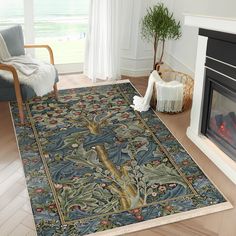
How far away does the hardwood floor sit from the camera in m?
2.16

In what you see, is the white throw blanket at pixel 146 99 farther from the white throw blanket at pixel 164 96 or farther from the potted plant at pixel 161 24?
the potted plant at pixel 161 24

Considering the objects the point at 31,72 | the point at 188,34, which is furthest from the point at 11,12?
the point at 188,34

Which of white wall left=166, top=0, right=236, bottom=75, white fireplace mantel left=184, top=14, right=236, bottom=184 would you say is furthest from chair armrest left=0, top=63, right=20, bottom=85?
white wall left=166, top=0, right=236, bottom=75

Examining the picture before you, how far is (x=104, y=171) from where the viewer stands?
270cm

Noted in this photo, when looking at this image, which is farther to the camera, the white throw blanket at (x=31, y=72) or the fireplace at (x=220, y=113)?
the white throw blanket at (x=31, y=72)

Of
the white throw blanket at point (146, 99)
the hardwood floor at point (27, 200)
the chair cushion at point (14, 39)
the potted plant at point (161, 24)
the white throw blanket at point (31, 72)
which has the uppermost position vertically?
the potted plant at point (161, 24)

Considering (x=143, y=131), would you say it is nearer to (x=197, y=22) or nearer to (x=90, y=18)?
(x=197, y=22)

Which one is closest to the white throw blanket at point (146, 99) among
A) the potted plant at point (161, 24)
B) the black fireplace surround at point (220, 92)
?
the potted plant at point (161, 24)

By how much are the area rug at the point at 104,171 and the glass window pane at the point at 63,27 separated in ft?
3.66

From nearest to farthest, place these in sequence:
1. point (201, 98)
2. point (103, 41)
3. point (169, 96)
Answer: point (201, 98) < point (169, 96) < point (103, 41)

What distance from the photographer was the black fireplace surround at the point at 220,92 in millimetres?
2496

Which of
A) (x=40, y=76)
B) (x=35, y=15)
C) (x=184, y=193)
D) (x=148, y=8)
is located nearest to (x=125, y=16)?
(x=148, y=8)

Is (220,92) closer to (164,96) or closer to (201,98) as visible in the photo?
(201,98)

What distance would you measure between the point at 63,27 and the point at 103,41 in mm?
592
